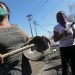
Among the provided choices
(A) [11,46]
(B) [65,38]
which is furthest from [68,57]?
(A) [11,46]

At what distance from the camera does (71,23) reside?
7.48m

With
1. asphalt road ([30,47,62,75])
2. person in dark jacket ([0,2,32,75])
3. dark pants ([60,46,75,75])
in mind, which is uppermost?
person in dark jacket ([0,2,32,75])

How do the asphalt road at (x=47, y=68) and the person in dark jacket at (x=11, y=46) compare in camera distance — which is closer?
the person in dark jacket at (x=11, y=46)

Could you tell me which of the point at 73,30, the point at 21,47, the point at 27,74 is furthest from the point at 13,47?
the point at 73,30

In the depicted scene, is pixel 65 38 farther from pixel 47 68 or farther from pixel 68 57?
pixel 47 68

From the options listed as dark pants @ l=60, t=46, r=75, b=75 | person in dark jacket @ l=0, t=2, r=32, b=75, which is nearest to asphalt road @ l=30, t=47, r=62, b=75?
dark pants @ l=60, t=46, r=75, b=75

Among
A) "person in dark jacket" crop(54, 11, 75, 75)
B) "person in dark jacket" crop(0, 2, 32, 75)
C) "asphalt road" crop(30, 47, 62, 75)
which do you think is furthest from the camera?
"asphalt road" crop(30, 47, 62, 75)

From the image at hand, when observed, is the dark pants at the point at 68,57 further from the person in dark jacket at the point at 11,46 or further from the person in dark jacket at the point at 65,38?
the person in dark jacket at the point at 11,46

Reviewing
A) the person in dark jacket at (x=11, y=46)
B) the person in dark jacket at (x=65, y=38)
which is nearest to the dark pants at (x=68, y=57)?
the person in dark jacket at (x=65, y=38)

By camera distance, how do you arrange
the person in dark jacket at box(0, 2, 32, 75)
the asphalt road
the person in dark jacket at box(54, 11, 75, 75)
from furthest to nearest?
the asphalt road → the person in dark jacket at box(54, 11, 75, 75) → the person in dark jacket at box(0, 2, 32, 75)

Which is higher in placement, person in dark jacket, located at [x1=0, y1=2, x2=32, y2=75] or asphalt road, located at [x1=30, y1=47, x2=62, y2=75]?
person in dark jacket, located at [x1=0, y1=2, x2=32, y2=75]

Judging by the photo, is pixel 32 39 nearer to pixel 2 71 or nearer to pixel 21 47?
pixel 21 47

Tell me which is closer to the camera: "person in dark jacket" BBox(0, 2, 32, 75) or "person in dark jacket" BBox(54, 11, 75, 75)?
"person in dark jacket" BBox(0, 2, 32, 75)

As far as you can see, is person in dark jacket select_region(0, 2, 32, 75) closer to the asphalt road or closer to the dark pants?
the dark pants
